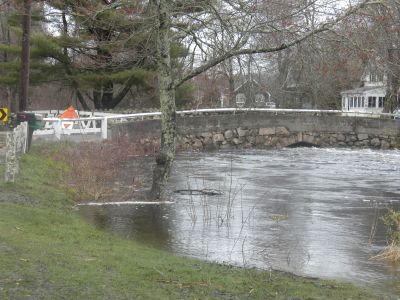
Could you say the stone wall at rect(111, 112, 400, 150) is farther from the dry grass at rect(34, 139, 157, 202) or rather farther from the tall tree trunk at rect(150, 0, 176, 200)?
the tall tree trunk at rect(150, 0, 176, 200)

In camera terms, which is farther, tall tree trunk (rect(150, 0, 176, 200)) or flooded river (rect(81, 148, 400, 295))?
tall tree trunk (rect(150, 0, 176, 200))

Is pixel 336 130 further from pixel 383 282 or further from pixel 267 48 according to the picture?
pixel 383 282

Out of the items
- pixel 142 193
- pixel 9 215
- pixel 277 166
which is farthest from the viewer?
pixel 277 166

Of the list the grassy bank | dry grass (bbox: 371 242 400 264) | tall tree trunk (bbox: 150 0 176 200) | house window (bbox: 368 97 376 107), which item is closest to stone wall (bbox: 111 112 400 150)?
house window (bbox: 368 97 376 107)

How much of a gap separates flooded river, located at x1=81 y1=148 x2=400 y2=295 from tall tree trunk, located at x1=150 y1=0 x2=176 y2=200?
1.06m

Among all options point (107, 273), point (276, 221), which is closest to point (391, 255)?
point (276, 221)

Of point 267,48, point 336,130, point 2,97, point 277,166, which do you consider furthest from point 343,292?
point 2,97

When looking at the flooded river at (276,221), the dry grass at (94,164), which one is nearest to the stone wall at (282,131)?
the dry grass at (94,164)

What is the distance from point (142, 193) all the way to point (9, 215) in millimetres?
6292

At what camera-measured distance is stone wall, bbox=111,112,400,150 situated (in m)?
35.4

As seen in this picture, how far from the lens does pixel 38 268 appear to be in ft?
22.8

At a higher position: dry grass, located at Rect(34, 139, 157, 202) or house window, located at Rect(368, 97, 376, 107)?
house window, located at Rect(368, 97, 376, 107)

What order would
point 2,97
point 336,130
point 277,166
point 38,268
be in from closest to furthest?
point 38,268
point 277,166
point 336,130
point 2,97

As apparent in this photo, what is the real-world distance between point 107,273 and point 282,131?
1266 inches
